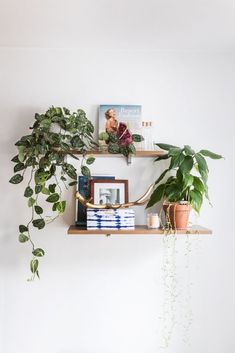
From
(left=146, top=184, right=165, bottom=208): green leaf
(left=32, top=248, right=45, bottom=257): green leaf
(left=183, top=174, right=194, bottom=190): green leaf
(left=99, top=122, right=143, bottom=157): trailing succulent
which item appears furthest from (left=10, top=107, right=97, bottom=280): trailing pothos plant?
(left=183, top=174, right=194, bottom=190): green leaf

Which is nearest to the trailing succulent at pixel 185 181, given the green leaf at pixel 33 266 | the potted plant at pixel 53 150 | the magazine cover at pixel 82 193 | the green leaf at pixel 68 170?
the potted plant at pixel 53 150

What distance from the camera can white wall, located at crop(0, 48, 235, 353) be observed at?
203cm

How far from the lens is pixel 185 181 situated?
181cm

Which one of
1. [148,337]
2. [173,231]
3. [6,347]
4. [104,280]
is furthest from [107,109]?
[6,347]

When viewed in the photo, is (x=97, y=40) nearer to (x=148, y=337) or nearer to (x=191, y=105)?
(x=191, y=105)

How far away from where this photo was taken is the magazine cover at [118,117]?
6.79 ft

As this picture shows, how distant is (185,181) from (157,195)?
0.66ft

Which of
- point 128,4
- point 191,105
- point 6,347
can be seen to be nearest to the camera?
point 128,4

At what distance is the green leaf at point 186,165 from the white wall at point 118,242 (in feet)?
1.00

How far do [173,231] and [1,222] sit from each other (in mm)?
1018

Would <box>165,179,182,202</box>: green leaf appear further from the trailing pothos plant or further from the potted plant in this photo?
the trailing pothos plant

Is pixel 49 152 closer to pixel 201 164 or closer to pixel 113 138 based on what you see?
pixel 113 138

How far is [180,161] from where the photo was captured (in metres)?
1.83

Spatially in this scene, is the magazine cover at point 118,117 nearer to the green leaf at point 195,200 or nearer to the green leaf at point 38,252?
the green leaf at point 195,200
